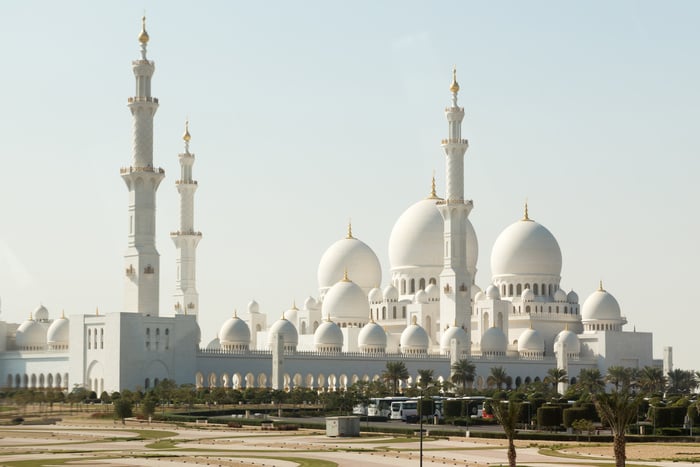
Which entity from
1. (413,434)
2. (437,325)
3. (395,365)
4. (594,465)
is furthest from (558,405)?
(437,325)

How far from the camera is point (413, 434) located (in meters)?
63.6

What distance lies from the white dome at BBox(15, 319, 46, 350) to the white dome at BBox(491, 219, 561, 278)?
138 feet

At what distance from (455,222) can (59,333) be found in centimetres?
3350

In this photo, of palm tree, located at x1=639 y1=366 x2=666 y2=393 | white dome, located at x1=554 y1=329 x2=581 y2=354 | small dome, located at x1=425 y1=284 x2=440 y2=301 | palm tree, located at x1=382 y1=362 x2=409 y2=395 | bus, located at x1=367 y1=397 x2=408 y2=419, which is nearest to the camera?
bus, located at x1=367 y1=397 x2=408 y2=419

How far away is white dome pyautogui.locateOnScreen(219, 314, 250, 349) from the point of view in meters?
105

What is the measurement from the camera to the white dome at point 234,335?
105250 millimetres

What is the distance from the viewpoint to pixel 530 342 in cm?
11738

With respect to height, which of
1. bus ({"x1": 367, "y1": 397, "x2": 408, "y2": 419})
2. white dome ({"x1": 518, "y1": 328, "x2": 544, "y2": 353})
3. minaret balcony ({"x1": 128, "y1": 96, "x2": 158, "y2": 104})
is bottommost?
bus ({"x1": 367, "y1": 397, "x2": 408, "y2": 419})

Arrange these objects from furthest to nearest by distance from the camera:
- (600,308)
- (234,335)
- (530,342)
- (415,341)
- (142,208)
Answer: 1. (600,308)
2. (530,342)
3. (415,341)
4. (234,335)
5. (142,208)

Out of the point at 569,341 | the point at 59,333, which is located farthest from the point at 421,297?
the point at 59,333

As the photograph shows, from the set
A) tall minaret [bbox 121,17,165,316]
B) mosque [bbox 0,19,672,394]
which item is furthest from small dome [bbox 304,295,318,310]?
tall minaret [bbox 121,17,165,316]

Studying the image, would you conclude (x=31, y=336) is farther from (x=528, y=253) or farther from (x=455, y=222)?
(x=528, y=253)

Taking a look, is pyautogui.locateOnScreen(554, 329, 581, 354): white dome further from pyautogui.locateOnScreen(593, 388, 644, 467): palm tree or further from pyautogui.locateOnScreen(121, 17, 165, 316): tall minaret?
pyautogui.locateOnScreen(593, 388, 644, 467): palm tree

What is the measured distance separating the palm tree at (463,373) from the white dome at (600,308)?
19.6 meters
